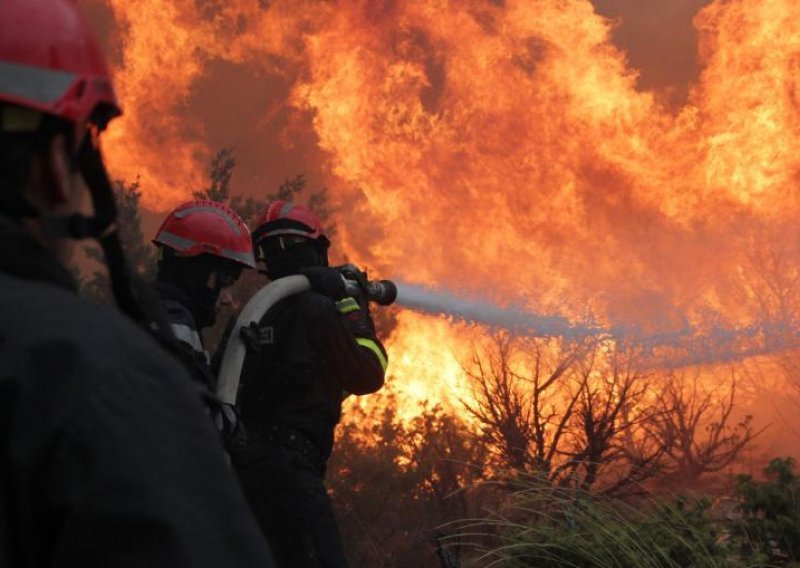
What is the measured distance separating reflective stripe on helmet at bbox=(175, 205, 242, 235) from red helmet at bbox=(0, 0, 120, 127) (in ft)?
10.3

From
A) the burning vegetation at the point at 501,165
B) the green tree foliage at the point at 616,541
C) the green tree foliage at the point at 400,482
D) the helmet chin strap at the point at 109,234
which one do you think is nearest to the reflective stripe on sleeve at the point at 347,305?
the green tree foliage at the point at 616,541

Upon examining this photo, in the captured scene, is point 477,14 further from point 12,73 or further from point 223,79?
point 12,73

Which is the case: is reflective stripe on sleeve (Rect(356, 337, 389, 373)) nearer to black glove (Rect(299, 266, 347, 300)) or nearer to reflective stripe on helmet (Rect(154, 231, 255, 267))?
black glove (Rect(299, 266, 347, 300))

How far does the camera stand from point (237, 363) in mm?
4000

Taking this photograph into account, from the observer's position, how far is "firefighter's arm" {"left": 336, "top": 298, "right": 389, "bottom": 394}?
4.38m

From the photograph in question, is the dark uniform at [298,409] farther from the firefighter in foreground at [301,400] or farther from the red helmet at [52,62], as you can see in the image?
the red helmet at [52,62]

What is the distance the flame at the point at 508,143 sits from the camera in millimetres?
13820

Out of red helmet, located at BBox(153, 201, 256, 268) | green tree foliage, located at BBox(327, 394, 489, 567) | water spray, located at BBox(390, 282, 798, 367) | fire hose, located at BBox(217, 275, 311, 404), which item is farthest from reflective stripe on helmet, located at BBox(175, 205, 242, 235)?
green tree foliage, located at BBox(327, 394, 489, 567)

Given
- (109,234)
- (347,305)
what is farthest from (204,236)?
(109,234)

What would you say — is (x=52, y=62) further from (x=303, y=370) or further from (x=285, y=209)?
(x=285, y=209)

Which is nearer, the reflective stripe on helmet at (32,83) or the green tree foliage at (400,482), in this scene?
the reflective stripe on helmet at (32,83)

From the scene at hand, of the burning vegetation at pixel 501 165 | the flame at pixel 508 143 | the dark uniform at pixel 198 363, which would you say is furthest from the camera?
the flame at pixel 508 143

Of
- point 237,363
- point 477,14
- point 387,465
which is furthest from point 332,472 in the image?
point 477,14

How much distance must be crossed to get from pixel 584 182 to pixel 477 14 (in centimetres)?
434
